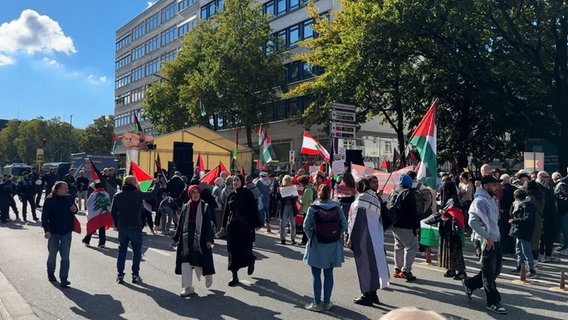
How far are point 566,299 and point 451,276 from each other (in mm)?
1920

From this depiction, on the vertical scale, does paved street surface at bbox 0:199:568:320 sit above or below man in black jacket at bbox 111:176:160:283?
below

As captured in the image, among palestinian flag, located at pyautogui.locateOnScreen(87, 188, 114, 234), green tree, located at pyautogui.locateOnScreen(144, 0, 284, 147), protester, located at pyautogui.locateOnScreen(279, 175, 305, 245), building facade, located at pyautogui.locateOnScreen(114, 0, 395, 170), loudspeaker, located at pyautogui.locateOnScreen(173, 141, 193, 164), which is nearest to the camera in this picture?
palestinian flag, located at pyautogui.locateOnScreen(87, 188, 114, 234)

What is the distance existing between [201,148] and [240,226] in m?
22.0

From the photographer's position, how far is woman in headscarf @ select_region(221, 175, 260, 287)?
8.43 m

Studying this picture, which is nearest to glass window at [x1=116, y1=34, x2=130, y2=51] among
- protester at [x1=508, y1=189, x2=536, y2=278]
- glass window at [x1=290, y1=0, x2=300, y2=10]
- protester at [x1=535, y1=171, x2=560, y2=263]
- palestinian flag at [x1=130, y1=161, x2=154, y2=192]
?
glass window at [x1=290, y1=0, x2=300, y2=10]

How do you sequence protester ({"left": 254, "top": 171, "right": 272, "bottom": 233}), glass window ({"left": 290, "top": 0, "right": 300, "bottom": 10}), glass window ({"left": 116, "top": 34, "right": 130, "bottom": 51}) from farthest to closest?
glass window ({"left": 116, "top": 34, "right": 130, "bottom": 51}) < glass window ({"left": 290, "top": 0, "right": 300, "bottom": 10}) < protester ({"left": 254, "top": 171, "right": 272, "bottom": 233})

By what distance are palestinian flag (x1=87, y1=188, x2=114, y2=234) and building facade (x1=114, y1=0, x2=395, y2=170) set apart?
13.1 meters

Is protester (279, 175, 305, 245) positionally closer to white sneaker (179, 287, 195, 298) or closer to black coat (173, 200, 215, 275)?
black coat (173, 200, 215, 275)

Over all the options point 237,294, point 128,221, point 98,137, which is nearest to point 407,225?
point 237,294

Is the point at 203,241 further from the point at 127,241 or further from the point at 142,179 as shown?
the point at 142,179

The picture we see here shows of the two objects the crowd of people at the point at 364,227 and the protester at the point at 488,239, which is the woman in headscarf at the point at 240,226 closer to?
the crowd of people at the point at 364,227

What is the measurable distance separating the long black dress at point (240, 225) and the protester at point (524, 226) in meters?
4.68

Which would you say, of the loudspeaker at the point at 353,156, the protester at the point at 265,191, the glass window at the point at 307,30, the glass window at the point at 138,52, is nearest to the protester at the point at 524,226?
the loudspeaker at the point at 353,156

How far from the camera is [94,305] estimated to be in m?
7.07
